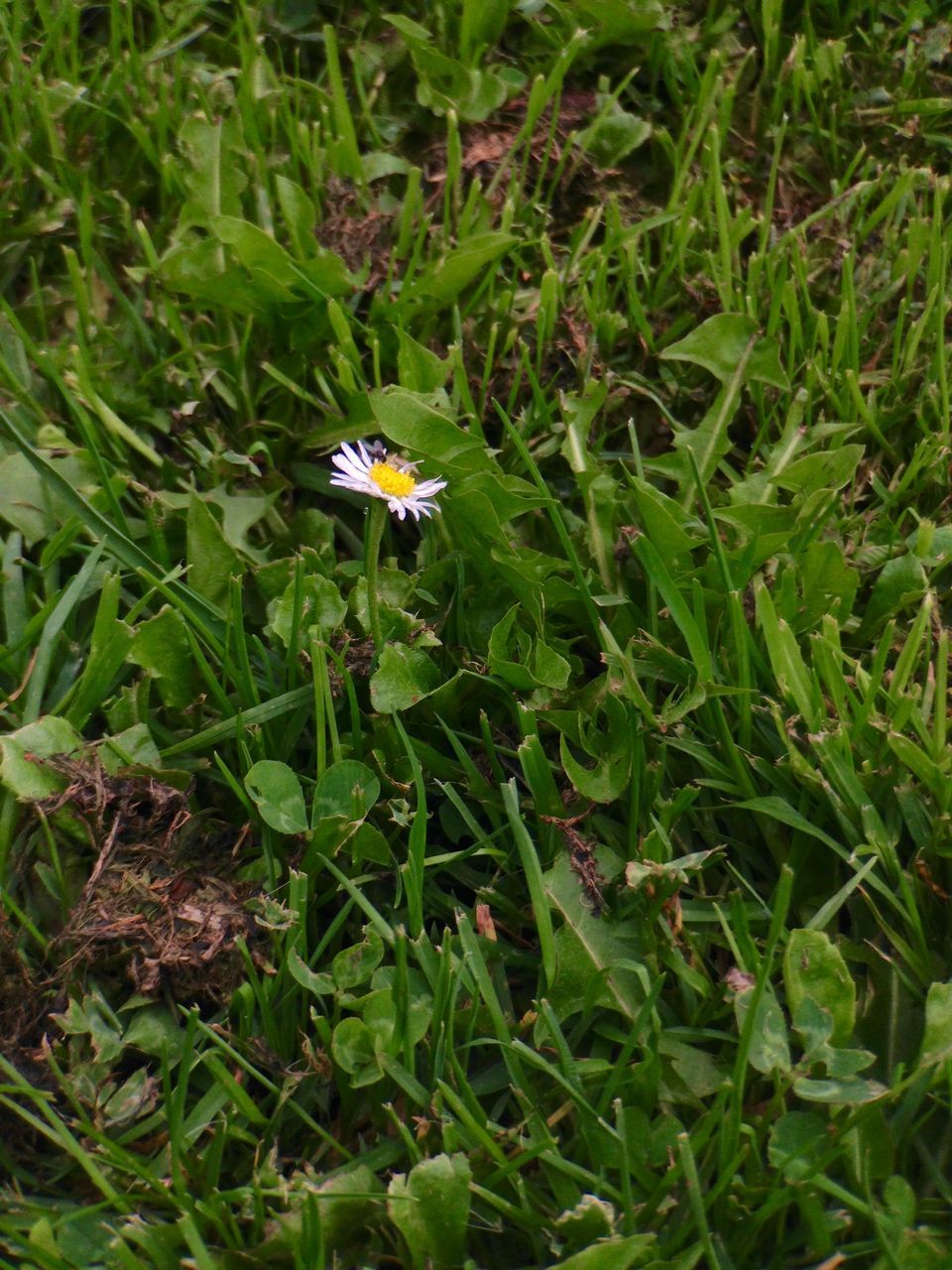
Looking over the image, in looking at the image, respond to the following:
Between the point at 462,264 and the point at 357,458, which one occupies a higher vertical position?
the point at 462,264

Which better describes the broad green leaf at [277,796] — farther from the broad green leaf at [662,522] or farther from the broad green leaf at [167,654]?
the broad green leaf at [662,522]

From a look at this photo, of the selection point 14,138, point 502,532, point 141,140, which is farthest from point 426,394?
point 14,138

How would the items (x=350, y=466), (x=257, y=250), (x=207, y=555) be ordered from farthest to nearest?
1. (x=257, y=250)
2. (x=207, y=555)
3. (x=350, y=466)

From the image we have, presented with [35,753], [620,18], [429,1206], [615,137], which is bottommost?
[429,1206]

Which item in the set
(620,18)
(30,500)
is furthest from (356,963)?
(620,18)

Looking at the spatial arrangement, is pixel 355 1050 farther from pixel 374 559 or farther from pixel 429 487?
pixel 429 487

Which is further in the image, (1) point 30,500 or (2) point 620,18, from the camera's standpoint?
(2) point 620,18

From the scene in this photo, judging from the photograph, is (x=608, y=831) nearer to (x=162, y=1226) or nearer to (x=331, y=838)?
(x=331, y=838)
